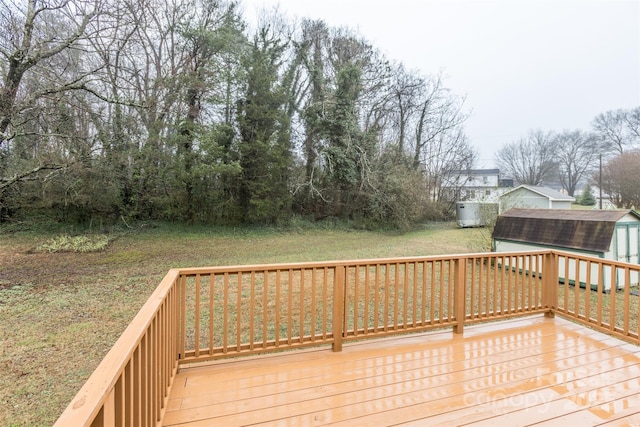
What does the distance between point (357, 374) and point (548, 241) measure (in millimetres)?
7096

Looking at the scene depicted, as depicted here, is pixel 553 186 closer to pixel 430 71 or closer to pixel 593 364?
pixel 430 71

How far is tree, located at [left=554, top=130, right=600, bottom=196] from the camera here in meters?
22.7

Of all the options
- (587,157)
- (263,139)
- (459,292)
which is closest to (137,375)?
(459,292)

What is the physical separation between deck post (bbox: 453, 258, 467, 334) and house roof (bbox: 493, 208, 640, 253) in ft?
17.7

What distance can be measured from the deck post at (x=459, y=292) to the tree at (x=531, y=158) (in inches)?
1104

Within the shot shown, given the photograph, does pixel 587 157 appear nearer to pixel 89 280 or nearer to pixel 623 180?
pixel 623 180

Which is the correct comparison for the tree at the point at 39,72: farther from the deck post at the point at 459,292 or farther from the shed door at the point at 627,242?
the shed door at the point at 627,242

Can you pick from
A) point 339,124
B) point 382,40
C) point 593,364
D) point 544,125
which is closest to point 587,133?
point 544,125

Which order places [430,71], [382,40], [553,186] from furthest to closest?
1. [553,186]
2. [430,71]
3. [382,40]

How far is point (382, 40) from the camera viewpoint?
15328mm

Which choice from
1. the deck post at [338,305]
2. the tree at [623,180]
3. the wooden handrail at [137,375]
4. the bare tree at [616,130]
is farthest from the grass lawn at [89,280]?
the bare tree at [616,130]

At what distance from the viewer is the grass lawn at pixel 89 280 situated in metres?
3.03

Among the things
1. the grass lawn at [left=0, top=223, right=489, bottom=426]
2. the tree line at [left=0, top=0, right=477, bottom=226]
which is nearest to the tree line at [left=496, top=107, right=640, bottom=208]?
the tree line at [left=0, top=0, right=477, bottom=226]

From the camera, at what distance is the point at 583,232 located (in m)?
6.85
